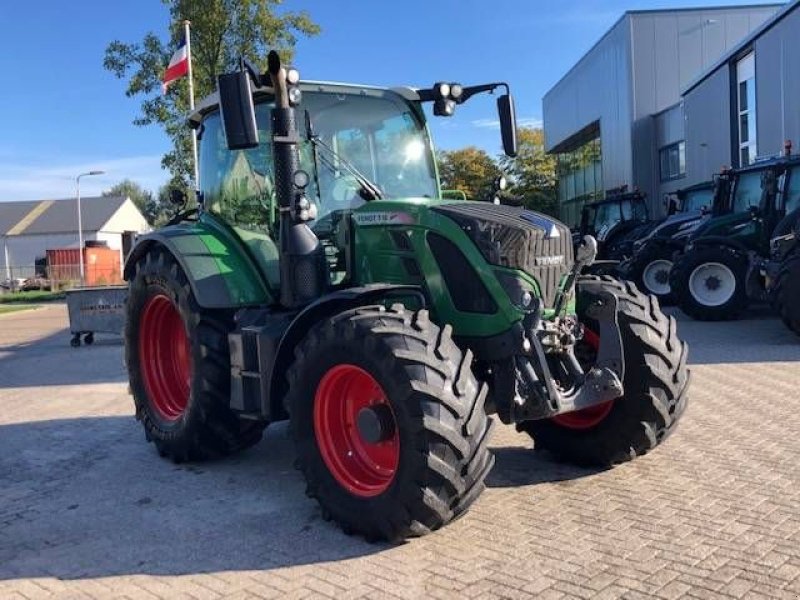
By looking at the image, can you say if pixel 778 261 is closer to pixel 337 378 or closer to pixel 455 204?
pixel 455 204

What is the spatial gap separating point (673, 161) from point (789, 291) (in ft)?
61.2

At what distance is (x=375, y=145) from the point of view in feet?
18.1

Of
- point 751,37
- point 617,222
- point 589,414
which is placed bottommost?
point 589,414

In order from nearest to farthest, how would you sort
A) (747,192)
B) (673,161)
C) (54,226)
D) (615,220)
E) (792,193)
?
(792,193) → (747,192) → (615,220) → (673,161) → (54,226)

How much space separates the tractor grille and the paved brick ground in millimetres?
1245

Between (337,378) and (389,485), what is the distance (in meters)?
0.66

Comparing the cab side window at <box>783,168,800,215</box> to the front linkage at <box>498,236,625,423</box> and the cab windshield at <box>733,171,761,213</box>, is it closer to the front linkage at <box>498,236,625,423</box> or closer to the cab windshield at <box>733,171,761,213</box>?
the cab windshield at <box>733,171,761,213</box>

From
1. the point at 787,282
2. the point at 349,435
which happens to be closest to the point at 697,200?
the point at 787,282

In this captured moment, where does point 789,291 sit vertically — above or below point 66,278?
below

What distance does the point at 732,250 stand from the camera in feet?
42.3

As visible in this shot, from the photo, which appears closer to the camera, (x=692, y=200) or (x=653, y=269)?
(x=653, y=269)

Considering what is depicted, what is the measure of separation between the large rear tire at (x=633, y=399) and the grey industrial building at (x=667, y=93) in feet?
56.0

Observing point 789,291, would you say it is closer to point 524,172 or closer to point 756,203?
point 756,203

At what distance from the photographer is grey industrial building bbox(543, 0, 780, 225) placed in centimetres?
2269
